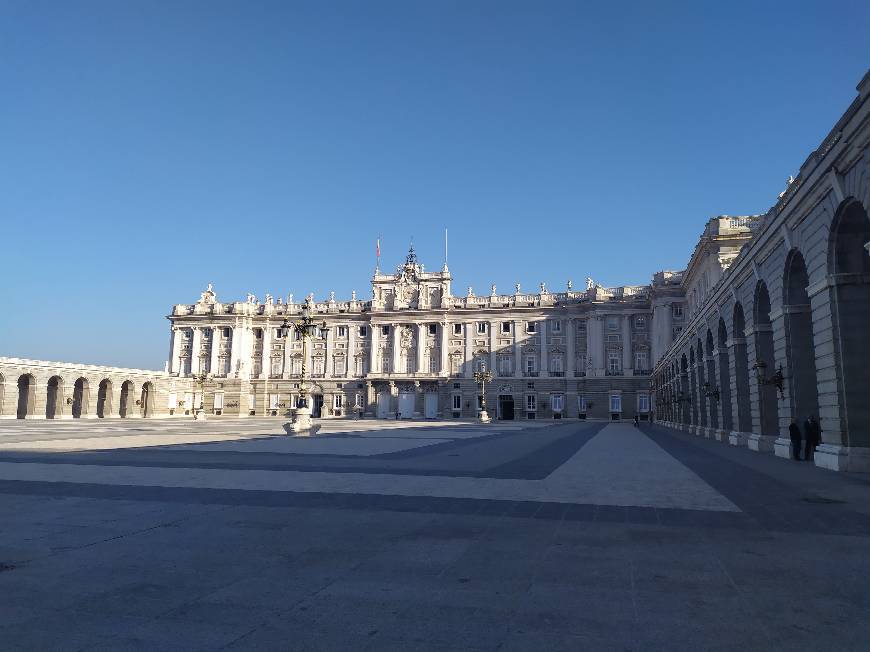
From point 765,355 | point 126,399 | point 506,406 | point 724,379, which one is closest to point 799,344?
point 765,355

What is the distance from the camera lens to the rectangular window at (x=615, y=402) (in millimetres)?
83625

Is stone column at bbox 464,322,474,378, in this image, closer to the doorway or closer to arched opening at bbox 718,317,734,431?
the doorway

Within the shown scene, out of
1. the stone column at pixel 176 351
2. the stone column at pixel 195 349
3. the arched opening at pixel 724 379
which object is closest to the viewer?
the arched opening at pixel 724 379

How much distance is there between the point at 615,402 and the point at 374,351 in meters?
36.1

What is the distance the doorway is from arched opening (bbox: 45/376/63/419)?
5505 centimetres

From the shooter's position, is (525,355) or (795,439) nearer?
(795,439)

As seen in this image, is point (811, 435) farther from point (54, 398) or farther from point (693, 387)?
point (54, 398)

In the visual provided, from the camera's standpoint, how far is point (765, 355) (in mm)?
23047

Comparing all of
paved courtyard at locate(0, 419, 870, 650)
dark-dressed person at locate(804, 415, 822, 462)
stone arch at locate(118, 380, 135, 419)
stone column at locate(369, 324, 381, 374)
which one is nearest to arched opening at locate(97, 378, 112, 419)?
stone arch at locate(118, 380, 135, 419)

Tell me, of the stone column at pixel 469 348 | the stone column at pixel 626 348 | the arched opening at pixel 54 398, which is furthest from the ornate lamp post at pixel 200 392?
the stone column at pixel 626 348

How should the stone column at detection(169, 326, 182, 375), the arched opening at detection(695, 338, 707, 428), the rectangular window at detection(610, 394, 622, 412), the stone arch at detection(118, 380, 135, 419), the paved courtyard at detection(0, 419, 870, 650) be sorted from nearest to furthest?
the paved courtyard at detection(0, 419, 870, 650)
the arched opening at detection(695, 338, 707, 428)
the stone arch at detection(118, 380, 135, 419)
the rectangular window at detection(610, 394, 622, 412)
the stone column at detection(169, 326, 182, 375)

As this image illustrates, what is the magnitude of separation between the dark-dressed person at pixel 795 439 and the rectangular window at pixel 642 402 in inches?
2540

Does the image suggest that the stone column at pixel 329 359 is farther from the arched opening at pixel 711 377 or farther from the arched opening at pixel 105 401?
the arched opening at pixel 711 377

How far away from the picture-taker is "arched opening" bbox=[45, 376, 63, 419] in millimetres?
65631
